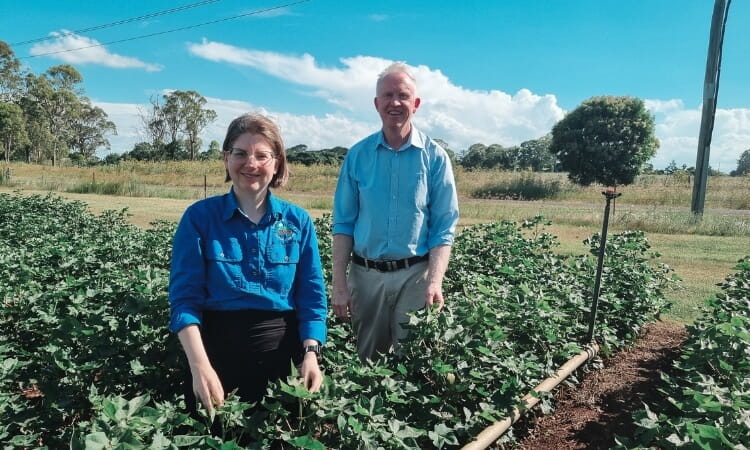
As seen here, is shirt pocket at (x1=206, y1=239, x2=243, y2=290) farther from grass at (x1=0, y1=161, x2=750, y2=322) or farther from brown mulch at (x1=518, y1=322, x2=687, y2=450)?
grass at (x1=0, y1=161, x2=750, y2=322)

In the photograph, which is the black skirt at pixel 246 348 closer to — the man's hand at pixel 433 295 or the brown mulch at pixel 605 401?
the man's hand at pixel 433 295

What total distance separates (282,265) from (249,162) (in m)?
0.39

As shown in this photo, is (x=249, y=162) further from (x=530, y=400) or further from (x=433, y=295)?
(x=530, y=400)

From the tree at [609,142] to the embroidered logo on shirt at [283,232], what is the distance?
27.9m

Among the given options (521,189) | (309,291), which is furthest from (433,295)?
(521,189)

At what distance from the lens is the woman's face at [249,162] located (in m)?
2.00

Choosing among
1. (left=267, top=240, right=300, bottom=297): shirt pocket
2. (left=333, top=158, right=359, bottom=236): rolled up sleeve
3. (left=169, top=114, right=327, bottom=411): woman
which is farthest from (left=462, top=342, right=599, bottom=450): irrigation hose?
(left=333, top=158, right=359, bottom=236): rolled up sleeve

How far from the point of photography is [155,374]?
261cm

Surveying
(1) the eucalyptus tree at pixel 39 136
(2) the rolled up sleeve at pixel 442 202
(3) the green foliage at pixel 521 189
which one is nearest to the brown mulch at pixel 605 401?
(2) the rolled up sleeve at pixel 442 202

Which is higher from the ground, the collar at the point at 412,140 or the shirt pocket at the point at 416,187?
the collar at the point at 412,140

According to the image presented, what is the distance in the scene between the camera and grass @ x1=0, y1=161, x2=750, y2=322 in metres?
9.55

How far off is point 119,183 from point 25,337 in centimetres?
2096

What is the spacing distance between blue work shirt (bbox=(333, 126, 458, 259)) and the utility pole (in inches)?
514

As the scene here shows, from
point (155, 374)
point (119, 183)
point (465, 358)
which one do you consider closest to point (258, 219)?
point (155, 374)
